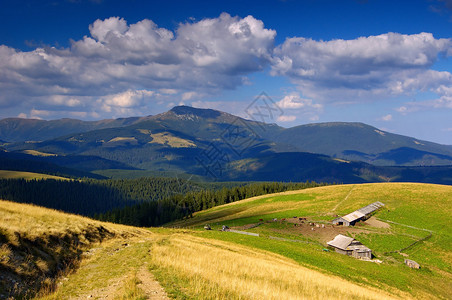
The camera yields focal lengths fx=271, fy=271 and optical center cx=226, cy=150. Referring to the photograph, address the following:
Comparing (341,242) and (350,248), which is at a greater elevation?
(341,242)

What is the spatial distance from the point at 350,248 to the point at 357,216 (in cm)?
2311

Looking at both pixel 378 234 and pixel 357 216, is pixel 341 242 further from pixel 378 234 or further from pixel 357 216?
pixel 357 216

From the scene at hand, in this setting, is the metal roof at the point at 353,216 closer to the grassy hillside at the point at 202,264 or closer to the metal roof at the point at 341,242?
the grassy hillside at the point at 202,264

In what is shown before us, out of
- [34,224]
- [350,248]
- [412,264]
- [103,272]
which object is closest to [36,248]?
[34,224]

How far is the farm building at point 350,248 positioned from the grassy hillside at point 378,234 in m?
2.71

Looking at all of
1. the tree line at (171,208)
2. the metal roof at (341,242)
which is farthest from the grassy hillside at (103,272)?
the tree line at (171,208)

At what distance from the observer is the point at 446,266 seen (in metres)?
48.6

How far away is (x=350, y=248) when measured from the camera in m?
52.9

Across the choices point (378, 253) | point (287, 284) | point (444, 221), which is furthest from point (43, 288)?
point (444, 221)

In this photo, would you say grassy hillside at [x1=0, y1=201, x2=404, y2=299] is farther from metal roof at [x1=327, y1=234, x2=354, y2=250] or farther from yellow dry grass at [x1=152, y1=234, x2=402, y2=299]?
metal roof at [x1=327, y1=234, x2=354, y2=250]

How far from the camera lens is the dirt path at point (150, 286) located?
44.4ft

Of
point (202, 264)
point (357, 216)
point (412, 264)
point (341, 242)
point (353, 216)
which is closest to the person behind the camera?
point (202, 264)

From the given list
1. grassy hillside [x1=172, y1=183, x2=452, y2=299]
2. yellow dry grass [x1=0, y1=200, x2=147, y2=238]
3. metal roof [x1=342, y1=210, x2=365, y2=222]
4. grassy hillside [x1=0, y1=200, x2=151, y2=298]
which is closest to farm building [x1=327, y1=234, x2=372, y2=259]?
grassy hillside [x1=172, y1=183, x2=452, y2=299]

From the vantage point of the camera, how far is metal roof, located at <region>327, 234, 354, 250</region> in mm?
54066
